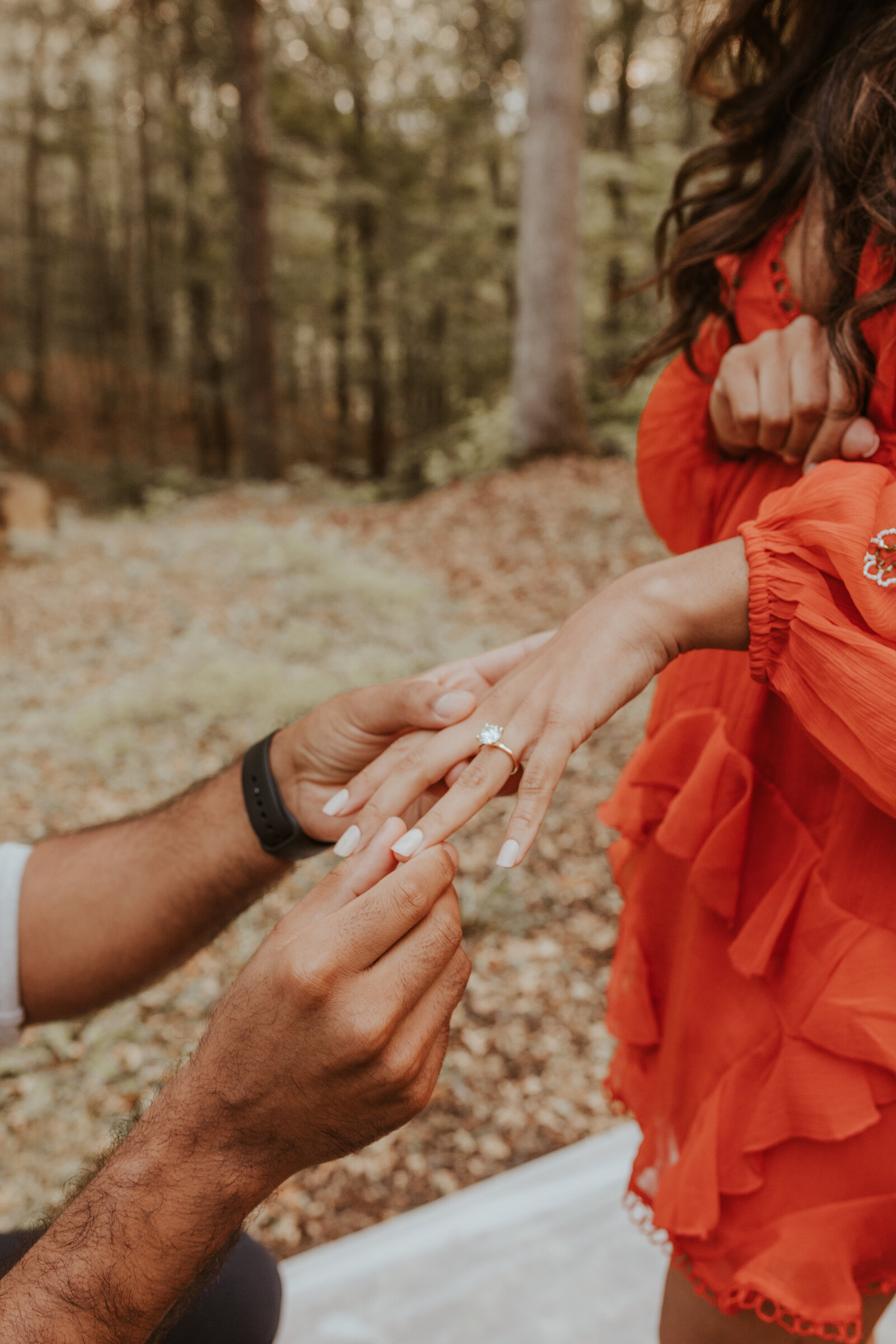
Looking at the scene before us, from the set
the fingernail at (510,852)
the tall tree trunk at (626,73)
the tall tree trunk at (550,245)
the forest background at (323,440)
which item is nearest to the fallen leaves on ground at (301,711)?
the forest background at (323,440)

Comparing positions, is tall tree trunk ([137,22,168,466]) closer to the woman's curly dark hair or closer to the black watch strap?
the woman's curly dark hair

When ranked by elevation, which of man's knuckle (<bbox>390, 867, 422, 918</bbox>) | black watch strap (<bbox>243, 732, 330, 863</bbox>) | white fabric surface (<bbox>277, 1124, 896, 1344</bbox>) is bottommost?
white fabric surface (<bbox>277, 1124, 896, 1344</bbox>)

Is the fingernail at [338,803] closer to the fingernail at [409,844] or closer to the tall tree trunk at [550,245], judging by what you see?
the fingernail at [409,844]

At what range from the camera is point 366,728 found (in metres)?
1.51

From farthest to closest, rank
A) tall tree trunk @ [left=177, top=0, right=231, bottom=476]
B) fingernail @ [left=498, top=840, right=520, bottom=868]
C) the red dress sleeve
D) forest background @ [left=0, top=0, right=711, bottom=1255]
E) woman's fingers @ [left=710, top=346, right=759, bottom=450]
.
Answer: tall tree trunk @ [left=177, top=0, right=231, bottom=476] → forest background @ [left=0, top=0, right=711, bottom=1255] → woman's fingers @ [left=710, top=346, right=759, bottom=450] → fingernail @ [left=498, top=840, right=520, bottom=868] → the red dress sleeve

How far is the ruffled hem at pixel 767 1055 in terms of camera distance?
1.08 metres

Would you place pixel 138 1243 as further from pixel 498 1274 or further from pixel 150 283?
pixel 150 283

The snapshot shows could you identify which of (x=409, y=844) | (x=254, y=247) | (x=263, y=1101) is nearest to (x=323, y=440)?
(x=254, y=247)

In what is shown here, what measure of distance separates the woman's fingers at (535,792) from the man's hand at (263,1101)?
0.09 meters

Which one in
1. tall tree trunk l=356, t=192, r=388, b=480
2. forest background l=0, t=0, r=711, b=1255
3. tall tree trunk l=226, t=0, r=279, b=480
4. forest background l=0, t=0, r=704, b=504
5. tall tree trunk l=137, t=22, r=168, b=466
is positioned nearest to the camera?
forest background l=0, t=0, r=711, b=1255

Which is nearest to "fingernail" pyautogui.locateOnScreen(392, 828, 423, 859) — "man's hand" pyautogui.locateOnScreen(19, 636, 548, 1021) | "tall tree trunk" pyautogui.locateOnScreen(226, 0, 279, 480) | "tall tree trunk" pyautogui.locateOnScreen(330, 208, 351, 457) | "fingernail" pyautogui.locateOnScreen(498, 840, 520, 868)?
"fingernail" pyautogui.locateOnScreen(498, 840, 520, 868)

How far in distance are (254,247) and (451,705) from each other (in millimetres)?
11249

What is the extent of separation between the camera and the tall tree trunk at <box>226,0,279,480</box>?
1007 cm

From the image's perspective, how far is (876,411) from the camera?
1201 millimetres
